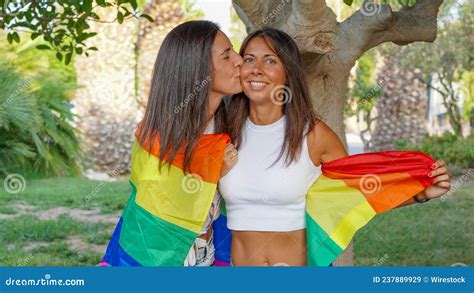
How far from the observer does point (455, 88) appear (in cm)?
1390

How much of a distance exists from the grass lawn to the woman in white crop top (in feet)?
12.3

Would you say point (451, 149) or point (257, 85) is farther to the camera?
point (451, 149)

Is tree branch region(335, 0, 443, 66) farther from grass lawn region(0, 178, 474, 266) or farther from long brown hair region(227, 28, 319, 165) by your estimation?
grass lawn region(0, 178, 474, 266)

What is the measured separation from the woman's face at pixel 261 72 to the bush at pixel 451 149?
8.95 meters

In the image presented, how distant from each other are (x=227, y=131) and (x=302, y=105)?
1.04 feet

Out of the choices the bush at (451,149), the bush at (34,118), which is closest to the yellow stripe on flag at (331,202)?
the bush at (451,149)

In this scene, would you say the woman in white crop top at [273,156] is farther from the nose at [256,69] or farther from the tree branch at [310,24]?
the tree branch at [310,24]

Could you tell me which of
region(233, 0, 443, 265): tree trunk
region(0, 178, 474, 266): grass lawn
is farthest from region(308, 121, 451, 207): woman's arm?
region(0, 178, 474, 266): grass lawn

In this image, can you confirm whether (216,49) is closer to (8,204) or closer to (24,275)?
(24,275)

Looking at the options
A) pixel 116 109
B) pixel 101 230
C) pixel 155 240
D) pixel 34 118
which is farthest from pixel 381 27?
pixel 116 109

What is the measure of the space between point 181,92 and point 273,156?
1.41ft

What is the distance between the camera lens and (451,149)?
1207 centimetres

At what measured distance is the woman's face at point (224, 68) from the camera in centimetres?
300

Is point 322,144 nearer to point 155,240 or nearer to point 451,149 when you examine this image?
point 155,240
